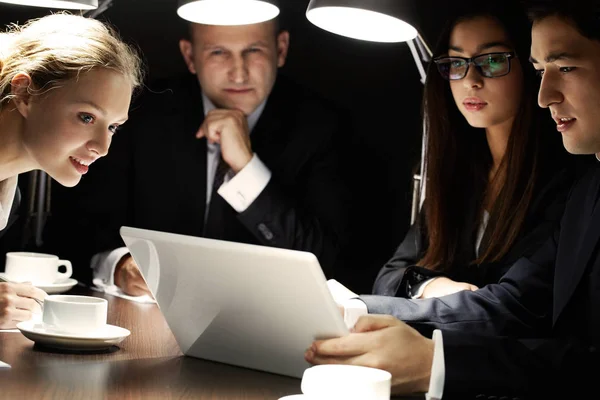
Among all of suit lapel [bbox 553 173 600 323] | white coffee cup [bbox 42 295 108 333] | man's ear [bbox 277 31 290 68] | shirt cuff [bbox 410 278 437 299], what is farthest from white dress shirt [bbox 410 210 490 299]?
man's ear [bbox 277 31 290 68]

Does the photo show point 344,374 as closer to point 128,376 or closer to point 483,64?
point 128,376

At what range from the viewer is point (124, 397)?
1461 mm

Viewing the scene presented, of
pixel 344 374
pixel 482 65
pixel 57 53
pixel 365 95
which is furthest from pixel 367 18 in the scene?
pixel 344 374

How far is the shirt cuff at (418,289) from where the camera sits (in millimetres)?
2559

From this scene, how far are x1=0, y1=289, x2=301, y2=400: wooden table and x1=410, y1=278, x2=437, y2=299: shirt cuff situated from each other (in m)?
0.90

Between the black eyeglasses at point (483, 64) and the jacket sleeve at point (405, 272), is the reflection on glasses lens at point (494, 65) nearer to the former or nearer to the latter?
the black eyeglasses at point (483, 64)

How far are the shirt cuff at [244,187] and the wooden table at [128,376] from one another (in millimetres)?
1317

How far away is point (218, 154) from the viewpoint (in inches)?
134

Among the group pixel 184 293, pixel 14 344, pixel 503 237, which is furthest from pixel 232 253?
pixel 503 237

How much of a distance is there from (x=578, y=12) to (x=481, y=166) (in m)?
0.80

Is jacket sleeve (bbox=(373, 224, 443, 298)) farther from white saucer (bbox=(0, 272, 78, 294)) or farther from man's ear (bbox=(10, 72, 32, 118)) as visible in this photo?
man's ear (bbox=(10, 72, 32, 118))

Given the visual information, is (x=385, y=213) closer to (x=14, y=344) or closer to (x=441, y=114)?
(x=441, y=114)

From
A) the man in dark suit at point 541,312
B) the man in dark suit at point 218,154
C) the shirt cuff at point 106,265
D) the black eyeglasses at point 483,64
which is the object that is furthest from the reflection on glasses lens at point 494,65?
the shirt cuff at point 106,265

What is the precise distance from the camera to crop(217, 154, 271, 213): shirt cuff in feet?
10.4
